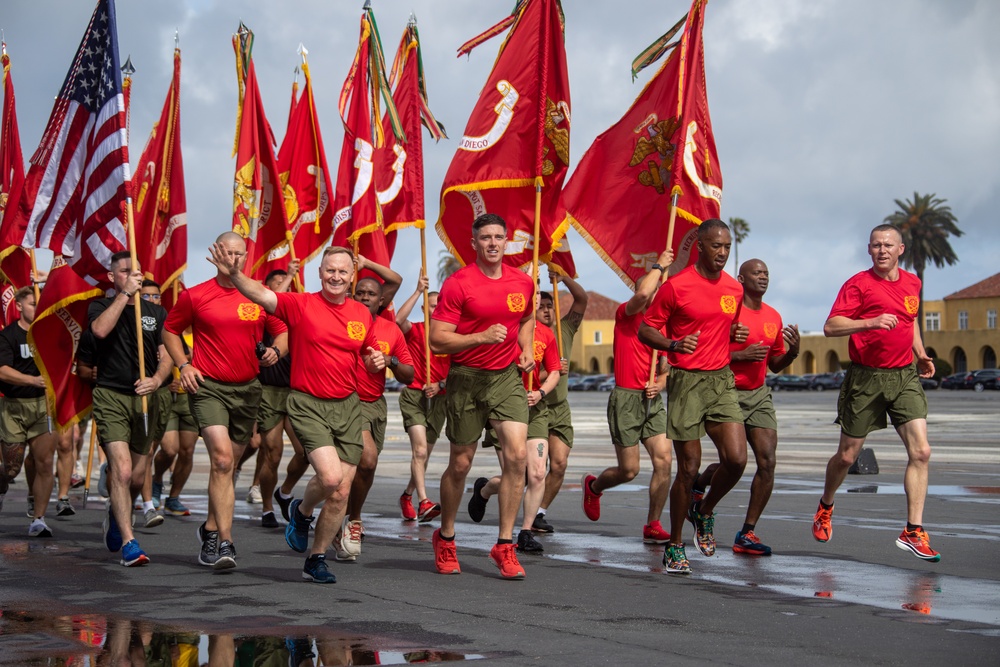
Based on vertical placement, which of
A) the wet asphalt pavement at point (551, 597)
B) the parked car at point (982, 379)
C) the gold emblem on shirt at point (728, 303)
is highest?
the parked car at point (982, 379)

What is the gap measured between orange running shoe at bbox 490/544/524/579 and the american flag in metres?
4.00

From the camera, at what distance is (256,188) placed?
43.8 feet

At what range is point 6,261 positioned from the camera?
566 inches

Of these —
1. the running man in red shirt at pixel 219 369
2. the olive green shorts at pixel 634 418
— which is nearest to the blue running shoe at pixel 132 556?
the running man in red shirt at pixel 219 369

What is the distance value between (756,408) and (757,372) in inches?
13.0

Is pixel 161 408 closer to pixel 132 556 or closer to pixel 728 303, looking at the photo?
pixel 132 556

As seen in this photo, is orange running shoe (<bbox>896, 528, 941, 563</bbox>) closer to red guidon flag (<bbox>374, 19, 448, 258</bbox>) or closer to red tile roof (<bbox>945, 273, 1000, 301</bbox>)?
red guidon flag (<bbox>374, 19, 448, 258</bbox>)

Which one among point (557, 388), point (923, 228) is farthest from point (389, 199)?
point (923, 228)

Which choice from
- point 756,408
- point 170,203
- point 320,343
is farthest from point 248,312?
point 170,203

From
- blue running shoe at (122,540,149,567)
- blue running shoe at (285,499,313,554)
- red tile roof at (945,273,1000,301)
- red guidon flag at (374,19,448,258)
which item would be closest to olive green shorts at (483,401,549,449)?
blue running shoe at (285,499,313,554)

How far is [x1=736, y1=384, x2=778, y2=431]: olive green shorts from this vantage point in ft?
31.5

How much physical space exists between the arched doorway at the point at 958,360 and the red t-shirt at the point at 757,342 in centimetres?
8732

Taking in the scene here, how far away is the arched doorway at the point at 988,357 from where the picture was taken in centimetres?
9050

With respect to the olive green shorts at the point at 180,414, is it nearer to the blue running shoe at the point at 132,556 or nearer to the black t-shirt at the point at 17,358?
the black t-shirt at the point at 17,358
